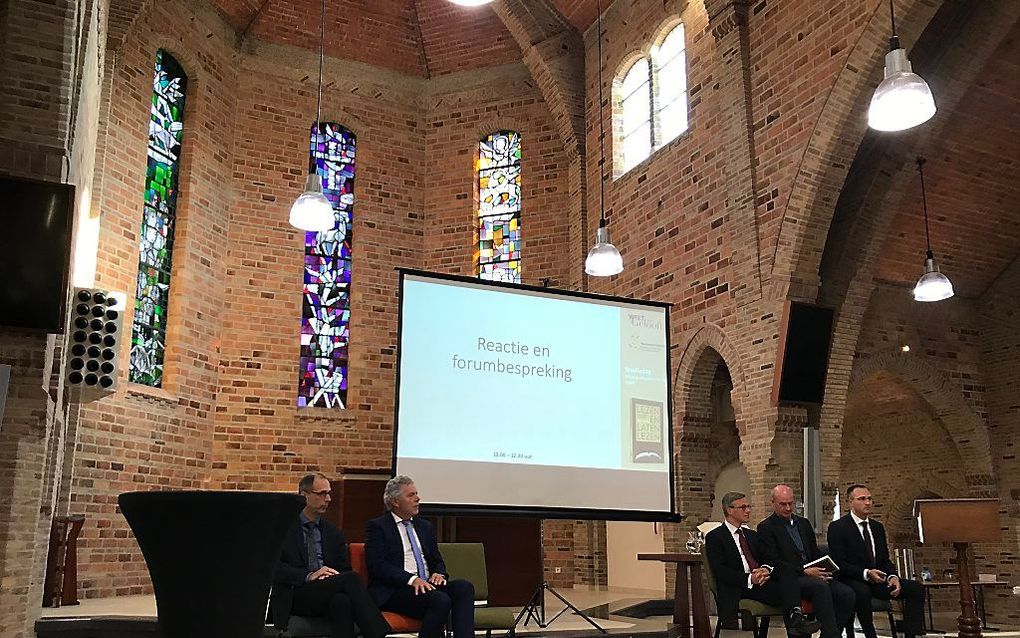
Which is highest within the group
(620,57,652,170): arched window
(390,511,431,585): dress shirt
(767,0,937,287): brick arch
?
(620,57,652,170): arched window

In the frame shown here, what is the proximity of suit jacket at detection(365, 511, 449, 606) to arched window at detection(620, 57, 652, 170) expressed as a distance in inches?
300

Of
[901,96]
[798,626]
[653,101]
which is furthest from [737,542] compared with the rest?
[653,101]

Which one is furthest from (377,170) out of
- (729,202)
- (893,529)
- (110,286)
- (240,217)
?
(893,529)

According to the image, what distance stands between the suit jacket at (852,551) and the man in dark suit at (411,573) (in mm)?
2737

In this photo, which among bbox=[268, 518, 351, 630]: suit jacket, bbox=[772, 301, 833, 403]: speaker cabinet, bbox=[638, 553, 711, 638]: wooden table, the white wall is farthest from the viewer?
the white wall

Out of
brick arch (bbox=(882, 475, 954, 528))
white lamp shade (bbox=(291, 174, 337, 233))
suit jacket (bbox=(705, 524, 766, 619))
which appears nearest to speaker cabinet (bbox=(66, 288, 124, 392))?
white lamp shade (bbox=(291, 174, 337, 233))

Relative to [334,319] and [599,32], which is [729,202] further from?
[334,319]

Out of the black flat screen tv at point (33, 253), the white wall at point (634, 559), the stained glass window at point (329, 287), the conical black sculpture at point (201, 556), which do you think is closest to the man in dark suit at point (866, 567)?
the conical black sculpture at point (201, 556)

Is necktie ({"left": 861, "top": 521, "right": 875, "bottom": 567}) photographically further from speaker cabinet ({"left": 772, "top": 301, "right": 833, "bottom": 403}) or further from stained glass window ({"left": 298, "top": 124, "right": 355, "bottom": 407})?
stained glass window ({"left": 298, "top": 124, "right": 355, "bottom": 407})

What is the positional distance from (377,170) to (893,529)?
956cm

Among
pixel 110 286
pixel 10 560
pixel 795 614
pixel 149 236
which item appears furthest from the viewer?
pixel 149 236

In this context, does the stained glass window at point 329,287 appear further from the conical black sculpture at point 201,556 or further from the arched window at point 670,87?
the conical black sculpture at point 201,556

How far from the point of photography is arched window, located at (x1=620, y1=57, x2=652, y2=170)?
11.7m

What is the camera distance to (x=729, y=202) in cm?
982
